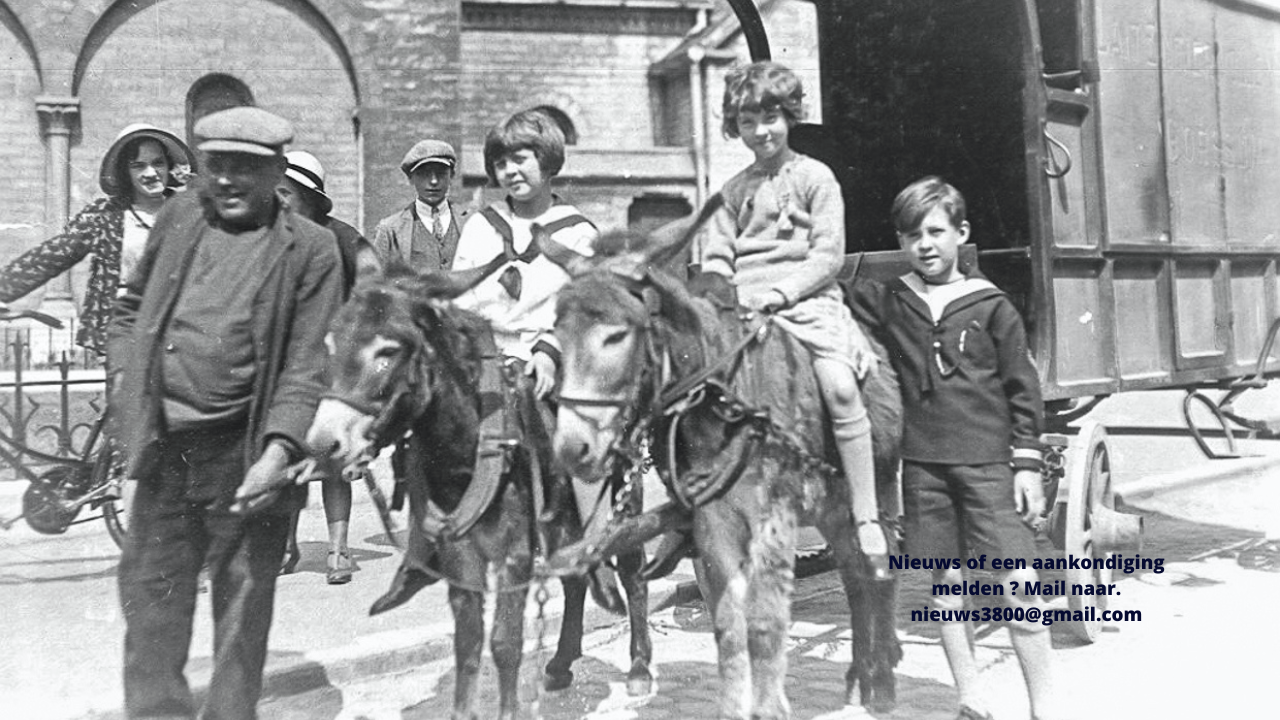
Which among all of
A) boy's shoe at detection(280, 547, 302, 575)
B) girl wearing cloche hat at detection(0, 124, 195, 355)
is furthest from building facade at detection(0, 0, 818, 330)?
girl wearing cloche hat at detection(0, 124, 195, 355)

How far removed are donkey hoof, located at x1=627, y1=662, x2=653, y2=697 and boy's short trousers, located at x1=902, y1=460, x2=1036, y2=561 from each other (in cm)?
139

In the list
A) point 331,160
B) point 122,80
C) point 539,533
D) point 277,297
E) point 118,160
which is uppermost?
point 122,80

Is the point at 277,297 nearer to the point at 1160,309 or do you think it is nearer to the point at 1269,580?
the point at 1160,309

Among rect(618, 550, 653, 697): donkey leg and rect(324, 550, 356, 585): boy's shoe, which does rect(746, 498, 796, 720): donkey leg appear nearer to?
rect(618, 550, 653, 697): donkey leg

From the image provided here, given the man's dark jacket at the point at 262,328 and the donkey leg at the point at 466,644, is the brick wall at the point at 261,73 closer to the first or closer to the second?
the man's dark jacket at the point at 262,328

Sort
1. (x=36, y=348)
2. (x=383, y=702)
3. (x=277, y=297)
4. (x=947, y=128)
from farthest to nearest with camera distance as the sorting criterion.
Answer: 1. (x=36, y=348)
2. (x=947, y=128)
3. (x=383, y=702)
4. (x=277, y=297)

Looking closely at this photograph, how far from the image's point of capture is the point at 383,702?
16.7 ft

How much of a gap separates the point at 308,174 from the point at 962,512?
3.77 metres

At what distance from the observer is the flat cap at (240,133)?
360 centimetres

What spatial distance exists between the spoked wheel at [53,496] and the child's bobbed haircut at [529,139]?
4.11 meters

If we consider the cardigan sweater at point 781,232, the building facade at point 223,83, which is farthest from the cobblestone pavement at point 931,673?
the building facade at point 223,83

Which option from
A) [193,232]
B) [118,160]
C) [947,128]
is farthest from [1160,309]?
[118,160]

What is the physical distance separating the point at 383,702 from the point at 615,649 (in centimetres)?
135

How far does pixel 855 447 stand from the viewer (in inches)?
165
